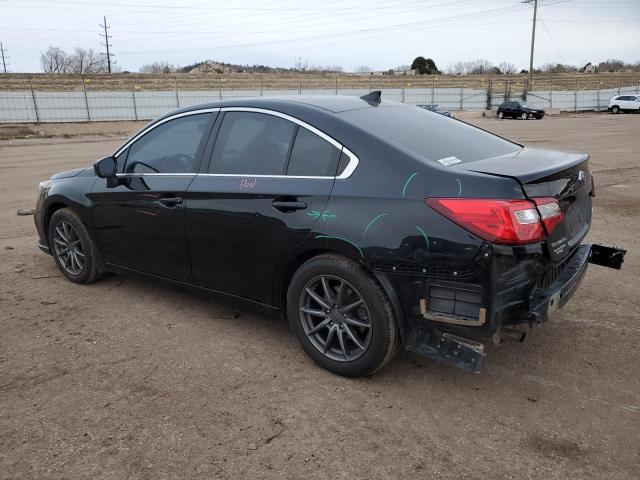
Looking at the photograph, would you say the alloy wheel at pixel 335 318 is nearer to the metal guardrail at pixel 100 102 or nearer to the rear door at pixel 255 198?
the rear door at pixel 255 198

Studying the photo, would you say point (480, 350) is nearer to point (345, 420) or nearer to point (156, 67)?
point (345, 420)

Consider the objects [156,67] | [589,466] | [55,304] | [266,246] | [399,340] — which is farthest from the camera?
[156,67]

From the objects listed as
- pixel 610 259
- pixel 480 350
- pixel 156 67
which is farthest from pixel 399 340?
pixel 156 67

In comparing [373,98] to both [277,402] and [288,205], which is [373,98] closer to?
[288,205]

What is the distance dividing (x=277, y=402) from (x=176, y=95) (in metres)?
35.5

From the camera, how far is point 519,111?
42.6 metres

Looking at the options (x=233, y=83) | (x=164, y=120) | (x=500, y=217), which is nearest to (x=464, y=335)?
(x=500, y=217)

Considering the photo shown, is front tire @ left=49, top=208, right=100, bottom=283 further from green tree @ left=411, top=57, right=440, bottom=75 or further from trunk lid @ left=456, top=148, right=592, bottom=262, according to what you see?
green tree @ left=411, top=57, right=440, bottom=75

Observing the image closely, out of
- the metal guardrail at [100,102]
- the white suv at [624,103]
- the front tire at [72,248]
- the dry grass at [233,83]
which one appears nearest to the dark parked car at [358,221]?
the front tire at [72,248]

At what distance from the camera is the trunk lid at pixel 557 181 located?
9.67 feet

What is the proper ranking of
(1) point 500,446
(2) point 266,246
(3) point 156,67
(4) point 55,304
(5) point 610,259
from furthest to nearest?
1. (3) point 156,67
2. (4) point 55,304
3. (5) point 610,259
4. (2) point 266,246
5. (1) point 500,446

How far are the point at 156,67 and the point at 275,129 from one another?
111292 mm

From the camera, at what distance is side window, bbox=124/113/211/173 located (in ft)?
13.4

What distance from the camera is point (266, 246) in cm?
355
